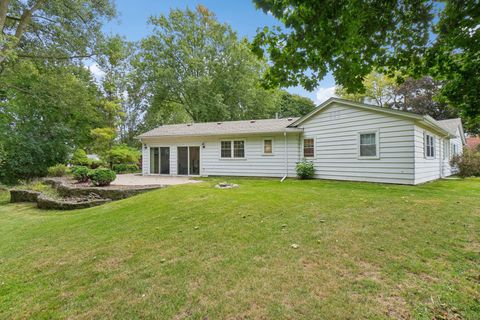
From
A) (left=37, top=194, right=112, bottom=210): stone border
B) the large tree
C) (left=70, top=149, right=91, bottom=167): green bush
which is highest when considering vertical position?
the large tree

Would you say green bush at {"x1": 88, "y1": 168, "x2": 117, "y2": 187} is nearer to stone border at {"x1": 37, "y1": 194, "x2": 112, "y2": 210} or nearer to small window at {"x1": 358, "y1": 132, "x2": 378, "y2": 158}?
stone border at {"x1": 37, "y1": 194, "x2": 112, "y2": 210}

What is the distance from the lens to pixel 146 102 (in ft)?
83.6

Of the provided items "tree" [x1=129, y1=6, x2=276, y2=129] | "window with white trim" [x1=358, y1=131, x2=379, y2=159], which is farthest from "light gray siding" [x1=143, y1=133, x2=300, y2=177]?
"tree" [x1=129, y1=6, x2=276, y2=129]

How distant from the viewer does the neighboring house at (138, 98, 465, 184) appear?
9.07 meters

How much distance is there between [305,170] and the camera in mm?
11250

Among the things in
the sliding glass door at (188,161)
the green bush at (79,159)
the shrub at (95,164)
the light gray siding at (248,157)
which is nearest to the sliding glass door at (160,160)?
the light gray siding at (248,157)

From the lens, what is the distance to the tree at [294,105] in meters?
31.7

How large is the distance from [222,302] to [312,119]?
1055 centimetres

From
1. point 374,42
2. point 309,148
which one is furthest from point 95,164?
point 374,42

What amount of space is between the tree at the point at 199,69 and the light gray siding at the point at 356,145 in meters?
13.5

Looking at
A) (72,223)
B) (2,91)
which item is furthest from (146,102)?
(72,223)

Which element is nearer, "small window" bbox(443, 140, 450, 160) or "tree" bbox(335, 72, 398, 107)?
"small window" bbox(443, 140, 450, 160)

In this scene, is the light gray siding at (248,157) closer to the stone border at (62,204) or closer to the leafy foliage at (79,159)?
the leafy foliage at (79,159)

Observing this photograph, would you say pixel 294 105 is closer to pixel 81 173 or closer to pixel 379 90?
pixel 379 90
